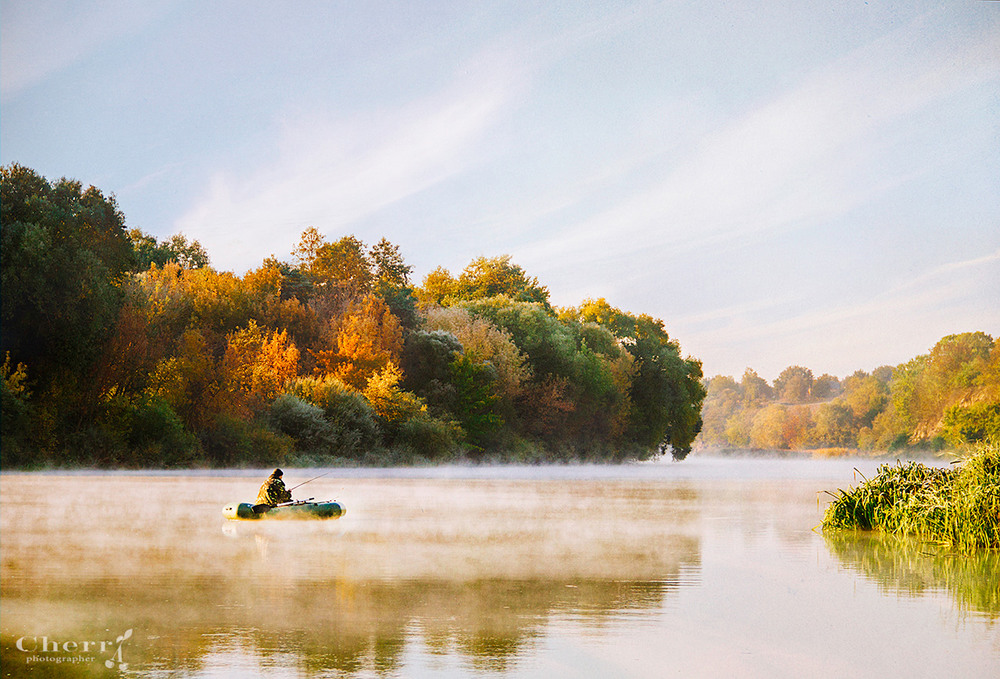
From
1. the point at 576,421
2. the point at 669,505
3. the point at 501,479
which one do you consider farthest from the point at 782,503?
the point at 576,421

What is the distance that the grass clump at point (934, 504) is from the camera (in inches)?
Result: 560

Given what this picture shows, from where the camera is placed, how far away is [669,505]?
23266 mm

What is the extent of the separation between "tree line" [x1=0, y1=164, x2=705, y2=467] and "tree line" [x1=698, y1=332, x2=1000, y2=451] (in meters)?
16.5

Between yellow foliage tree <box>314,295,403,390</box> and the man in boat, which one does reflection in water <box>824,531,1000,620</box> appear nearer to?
the man in boat

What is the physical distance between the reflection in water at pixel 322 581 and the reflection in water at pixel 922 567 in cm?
201

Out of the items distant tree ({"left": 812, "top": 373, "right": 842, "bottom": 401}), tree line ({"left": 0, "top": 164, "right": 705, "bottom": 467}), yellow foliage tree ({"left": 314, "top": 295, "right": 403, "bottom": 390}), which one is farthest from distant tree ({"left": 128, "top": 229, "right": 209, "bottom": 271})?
distant tree ({"left": 812, "top": 373, "right": 842, "bottom": 401})

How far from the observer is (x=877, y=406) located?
4058 inches

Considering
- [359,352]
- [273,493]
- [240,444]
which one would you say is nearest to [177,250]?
[359,352]

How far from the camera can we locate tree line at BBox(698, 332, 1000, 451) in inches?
2744

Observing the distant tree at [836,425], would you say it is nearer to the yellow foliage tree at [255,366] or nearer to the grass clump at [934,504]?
the yellow foliage tree at [255,366]

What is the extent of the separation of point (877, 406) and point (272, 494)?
3721 inches

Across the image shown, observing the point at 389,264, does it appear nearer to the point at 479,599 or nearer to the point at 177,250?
the point at 177,250

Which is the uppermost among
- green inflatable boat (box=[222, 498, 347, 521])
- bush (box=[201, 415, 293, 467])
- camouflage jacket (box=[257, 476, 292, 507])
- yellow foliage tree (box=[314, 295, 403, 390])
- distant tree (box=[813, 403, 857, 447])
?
yellow foliage tree (box=[314, 295, 403, 390])

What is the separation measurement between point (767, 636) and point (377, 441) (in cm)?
3720
